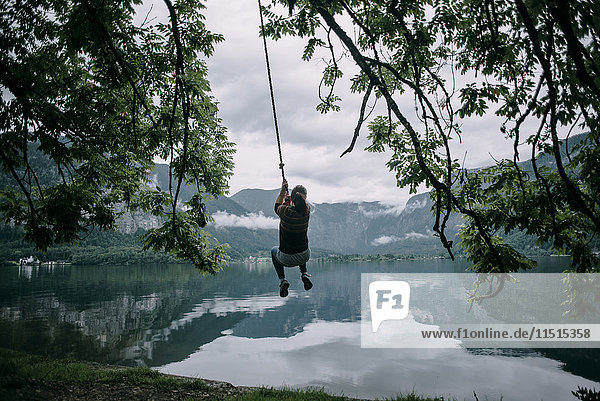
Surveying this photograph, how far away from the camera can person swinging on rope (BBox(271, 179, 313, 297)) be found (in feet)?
21.2

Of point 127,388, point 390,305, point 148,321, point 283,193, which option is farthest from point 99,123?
point 390,305

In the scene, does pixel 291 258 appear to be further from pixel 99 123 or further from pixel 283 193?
pixel 99 123

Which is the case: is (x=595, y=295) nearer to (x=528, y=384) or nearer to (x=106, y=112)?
(x=106, y=112)

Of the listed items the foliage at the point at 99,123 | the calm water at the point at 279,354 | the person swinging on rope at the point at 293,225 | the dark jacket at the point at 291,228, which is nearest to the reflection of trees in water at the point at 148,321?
the calm water at the point at 279,354

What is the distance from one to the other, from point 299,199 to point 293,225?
54 cm

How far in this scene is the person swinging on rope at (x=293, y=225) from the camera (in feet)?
21.2

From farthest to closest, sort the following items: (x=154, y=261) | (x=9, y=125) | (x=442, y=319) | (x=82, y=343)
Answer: (x=154, y=261) → (x=442, y=319) → (x=82, y=343) → (x=9, y=125)

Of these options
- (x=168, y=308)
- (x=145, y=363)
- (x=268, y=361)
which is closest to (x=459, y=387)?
(x=268, y=361)

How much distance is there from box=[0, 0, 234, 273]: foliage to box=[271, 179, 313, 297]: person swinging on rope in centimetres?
195

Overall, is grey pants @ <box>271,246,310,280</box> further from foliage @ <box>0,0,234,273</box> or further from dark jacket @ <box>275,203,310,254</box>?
foliage @ <box>0,0,234,273</box>

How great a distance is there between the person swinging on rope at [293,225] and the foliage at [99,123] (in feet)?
6.40

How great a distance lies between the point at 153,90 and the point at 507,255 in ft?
27.9

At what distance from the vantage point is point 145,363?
25047mm

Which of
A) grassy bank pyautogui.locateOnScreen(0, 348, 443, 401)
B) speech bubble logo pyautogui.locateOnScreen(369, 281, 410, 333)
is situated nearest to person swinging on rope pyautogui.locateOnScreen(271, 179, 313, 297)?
grassy bank pyautogui.locateOnScreen(0, 348, 443, 401)
